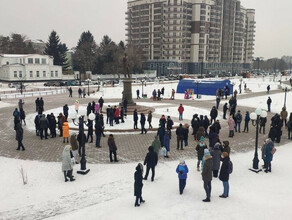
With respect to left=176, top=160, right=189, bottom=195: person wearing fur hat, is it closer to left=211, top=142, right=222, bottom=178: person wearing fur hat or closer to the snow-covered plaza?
the snow-covered plaza

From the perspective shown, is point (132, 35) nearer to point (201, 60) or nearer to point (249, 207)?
point (201, 60)

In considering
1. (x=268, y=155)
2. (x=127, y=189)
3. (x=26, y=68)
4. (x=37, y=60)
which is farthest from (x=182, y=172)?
(x=37, y=60)

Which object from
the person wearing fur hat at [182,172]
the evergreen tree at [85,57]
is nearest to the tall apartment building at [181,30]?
the evergreen tree at [85,57]

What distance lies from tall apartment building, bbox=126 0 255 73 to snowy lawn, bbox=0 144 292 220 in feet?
330

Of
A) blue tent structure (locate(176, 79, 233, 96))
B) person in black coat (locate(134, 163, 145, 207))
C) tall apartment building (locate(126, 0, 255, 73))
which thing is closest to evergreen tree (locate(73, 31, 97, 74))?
tall apartment building (locate(126, 0, 255, 73))

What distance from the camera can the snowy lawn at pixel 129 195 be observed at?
26.2ft

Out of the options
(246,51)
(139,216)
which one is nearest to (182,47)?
(246,51)

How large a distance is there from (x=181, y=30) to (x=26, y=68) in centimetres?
6571

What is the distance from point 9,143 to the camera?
15602 millimetres

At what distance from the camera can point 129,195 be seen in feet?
30.0

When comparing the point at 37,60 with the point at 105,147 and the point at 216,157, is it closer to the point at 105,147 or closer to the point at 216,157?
the point at 105,147

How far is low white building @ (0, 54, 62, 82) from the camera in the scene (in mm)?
63750

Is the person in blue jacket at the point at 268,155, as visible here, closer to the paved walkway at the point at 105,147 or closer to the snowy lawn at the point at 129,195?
the snowy lawn at the point at 129,195

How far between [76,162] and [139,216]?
5.44 meters
